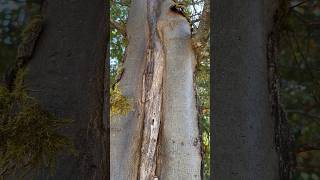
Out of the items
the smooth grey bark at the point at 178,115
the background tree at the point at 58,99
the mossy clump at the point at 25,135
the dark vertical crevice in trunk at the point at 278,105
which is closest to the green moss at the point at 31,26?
the background tree at the point at 58,99

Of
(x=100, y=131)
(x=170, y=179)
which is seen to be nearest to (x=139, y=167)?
(x=170, y=179)

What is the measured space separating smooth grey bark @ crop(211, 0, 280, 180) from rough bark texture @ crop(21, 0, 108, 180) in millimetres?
419

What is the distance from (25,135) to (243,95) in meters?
0.74

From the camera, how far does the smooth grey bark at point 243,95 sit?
1.74 m

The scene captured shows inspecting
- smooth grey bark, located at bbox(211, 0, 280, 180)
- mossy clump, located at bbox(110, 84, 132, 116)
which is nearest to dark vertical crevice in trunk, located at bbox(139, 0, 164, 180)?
mossy clump, located at bbox(110, 84, 132, 116)

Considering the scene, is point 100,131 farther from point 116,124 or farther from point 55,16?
Result: point 116,124

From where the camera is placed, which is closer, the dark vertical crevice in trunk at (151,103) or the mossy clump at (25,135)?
the mossy clump at (25,135)

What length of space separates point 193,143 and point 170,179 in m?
0.45

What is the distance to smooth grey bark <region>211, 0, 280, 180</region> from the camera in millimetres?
1744

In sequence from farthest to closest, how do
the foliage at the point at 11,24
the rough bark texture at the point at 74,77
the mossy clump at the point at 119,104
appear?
Answer: the mossy clump at the point at 119,104 → the rough bark texture at the point at 74,77 → the foliage at the point at 11,24

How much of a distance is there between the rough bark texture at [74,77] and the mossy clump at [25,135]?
0.09ft

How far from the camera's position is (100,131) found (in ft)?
5.88

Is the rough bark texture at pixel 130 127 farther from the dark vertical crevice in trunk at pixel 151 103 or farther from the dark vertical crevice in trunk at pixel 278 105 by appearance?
the dark vertical crevice in trunk at pixel 278 105

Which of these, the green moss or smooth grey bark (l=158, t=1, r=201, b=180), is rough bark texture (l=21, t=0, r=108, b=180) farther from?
smooth grey bark (l=158, t=1, r=201, b=180)
